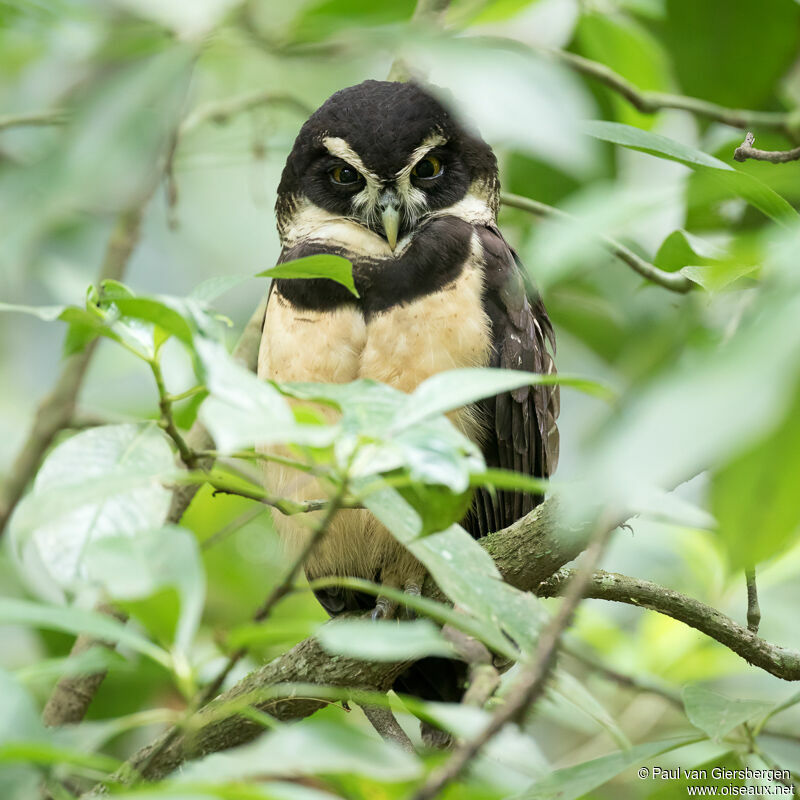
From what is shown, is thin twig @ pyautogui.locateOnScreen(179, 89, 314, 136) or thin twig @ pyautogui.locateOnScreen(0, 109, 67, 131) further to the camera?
thin twig @ pyautogui.locateOnScreen(179, 89, 314, 136)

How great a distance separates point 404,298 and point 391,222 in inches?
12.2

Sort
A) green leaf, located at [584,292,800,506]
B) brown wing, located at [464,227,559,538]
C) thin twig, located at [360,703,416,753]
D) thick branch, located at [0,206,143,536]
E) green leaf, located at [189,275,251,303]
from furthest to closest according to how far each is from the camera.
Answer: thick branch, located at [0,206,143,536] → brown wing, located at [464,227,559,538] → thin twig, located at [360,703,416,753] → green leaf, located at [189,275,251,303] → green leaf, located at [584,292,800,506]

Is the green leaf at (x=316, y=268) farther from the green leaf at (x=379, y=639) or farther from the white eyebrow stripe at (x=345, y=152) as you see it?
the white eyebrow stripe at (x=345, y=152)

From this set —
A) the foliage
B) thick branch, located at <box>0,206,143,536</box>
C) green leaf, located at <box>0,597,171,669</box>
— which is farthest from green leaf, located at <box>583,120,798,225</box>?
thick branch, located at <box>0,206,143,536</box>

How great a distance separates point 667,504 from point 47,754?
82 centimetres

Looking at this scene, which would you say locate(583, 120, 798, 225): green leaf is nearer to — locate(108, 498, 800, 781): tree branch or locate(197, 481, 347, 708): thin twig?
locate(197, 481, 347, 708): thin twig

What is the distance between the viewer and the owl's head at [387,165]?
12.1ft

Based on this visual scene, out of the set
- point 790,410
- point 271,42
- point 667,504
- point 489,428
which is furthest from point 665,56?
point 790,410

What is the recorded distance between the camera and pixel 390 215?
145 inches

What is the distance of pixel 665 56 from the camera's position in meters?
4.03

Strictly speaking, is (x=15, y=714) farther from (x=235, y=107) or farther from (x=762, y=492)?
(x=235, y=107)

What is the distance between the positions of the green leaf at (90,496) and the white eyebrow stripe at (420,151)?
203 centimetres

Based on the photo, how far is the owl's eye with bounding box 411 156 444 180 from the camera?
3.81 m

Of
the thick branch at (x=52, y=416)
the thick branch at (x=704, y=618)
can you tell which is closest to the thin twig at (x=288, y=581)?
the thick branch at (x=704, y=618)
